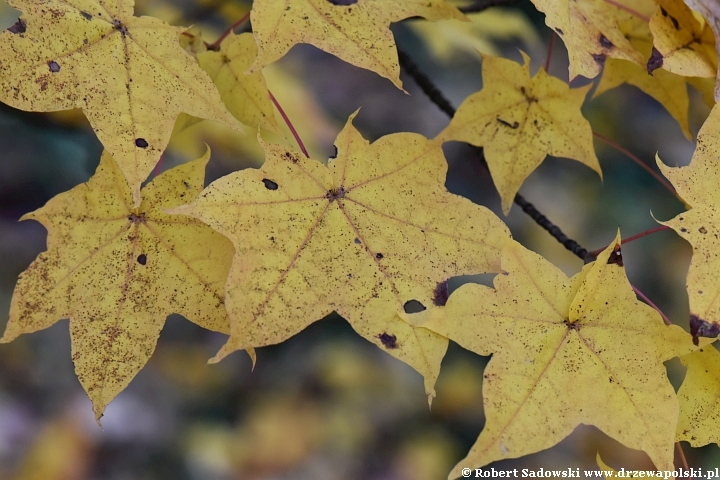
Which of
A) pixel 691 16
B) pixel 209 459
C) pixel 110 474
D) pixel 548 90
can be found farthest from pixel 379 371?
pixel 691 16

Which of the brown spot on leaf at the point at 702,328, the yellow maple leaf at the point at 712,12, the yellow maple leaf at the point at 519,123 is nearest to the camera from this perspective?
the brown spot on leaf at the point at 702,328

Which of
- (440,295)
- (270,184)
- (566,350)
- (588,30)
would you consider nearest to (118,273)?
(270,184)

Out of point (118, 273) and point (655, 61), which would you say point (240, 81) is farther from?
point (655, 61)

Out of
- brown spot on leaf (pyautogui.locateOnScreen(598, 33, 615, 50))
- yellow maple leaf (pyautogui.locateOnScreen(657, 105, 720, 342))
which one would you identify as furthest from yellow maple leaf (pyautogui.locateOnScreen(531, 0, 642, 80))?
yellow maple leaf (pyautogui.locateOnScreen(657, 105, 720, 342))

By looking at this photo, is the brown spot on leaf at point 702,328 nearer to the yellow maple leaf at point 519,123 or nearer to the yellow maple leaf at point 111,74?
the yellow maple leaf at point 519,123

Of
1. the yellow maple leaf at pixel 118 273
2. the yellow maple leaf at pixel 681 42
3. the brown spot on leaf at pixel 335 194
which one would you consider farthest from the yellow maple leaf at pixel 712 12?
the yellow maple leaf at pixel 118 273

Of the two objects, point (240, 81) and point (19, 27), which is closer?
point (19, 27)
